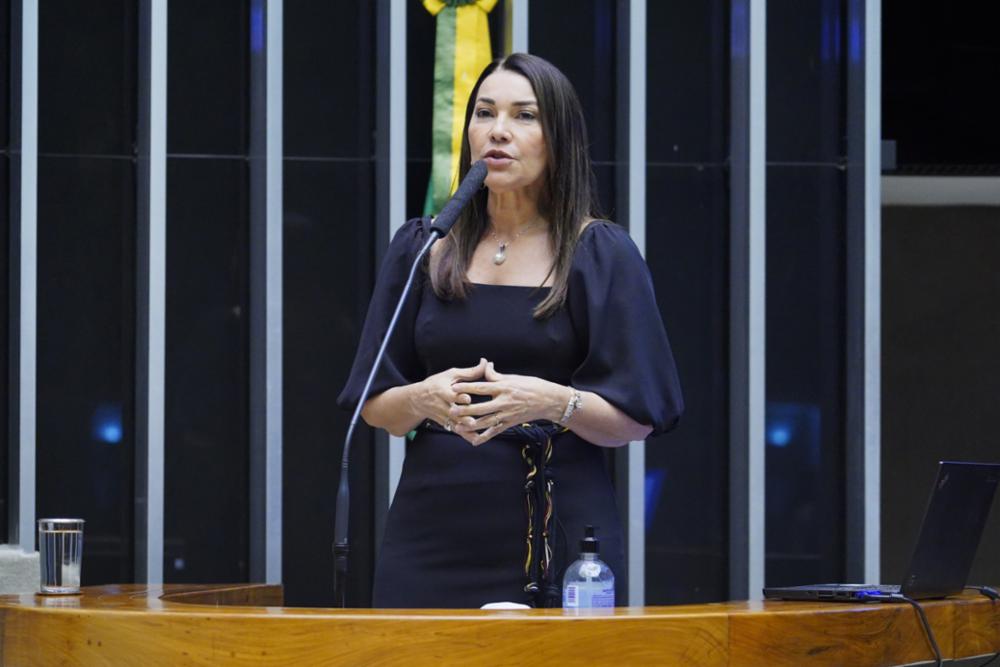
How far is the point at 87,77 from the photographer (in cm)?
528

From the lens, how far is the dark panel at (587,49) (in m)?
5.39

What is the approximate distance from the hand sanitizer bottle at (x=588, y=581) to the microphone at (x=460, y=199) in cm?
46

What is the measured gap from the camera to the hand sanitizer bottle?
2018 mm

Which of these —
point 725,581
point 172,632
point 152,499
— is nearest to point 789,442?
point 725,581

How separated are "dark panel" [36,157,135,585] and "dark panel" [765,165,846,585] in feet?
7.25

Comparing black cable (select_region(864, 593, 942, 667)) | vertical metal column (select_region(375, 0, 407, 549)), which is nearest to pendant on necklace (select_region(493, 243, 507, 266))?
black cable (select_region(864, 593, 942, 667))

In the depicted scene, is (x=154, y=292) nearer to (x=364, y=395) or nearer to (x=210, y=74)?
(x=210, y=74)

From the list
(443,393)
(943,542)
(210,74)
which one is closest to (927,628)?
(943,542)

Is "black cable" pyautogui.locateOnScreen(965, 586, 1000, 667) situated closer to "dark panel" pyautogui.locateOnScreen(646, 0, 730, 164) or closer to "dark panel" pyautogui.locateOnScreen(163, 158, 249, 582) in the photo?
"dark panel" pyautogui.locateOnScreen(646, 0, 730, 164)

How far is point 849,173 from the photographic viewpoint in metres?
5.40

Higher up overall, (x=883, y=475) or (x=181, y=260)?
(x=181, y=260)

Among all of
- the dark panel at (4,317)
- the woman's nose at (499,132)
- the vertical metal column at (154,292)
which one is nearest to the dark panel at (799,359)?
the vertical metal column at (154,292)

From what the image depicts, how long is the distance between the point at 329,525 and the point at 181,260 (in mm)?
1036

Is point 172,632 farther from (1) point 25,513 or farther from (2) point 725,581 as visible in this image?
(2) point 725,581
